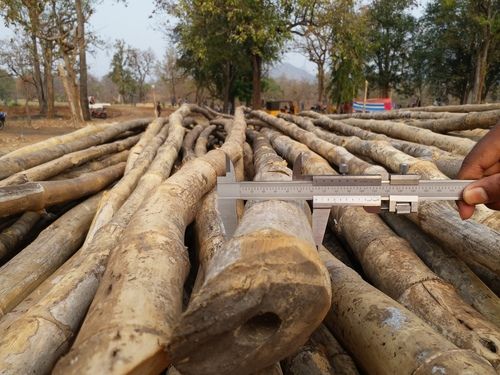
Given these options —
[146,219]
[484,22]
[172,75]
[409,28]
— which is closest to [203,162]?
[146,219]

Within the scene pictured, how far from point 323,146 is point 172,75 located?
159ft

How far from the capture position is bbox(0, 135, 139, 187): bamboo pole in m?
4.79

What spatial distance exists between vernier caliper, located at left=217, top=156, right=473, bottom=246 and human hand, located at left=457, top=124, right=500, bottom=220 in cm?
7

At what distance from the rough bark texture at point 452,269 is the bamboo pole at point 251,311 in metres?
1.58

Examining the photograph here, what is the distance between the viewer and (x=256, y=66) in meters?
24.0

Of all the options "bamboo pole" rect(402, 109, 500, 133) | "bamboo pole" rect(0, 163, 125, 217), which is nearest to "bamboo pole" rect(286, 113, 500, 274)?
"bamboo pole" rect(402, 109, 500, 133)

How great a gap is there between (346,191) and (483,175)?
40.7 inches

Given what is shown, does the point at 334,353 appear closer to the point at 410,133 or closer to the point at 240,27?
the point at 410,133

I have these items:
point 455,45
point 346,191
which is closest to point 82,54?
point 346,191

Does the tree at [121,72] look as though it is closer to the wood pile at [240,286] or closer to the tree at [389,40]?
the tree at [389,40]

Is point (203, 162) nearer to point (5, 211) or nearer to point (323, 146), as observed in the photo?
point (5, 211)

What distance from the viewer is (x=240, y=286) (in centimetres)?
162

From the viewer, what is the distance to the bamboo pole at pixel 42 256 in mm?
3242

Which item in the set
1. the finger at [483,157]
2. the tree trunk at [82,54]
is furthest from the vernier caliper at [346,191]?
the tree trunk at [82,54]
